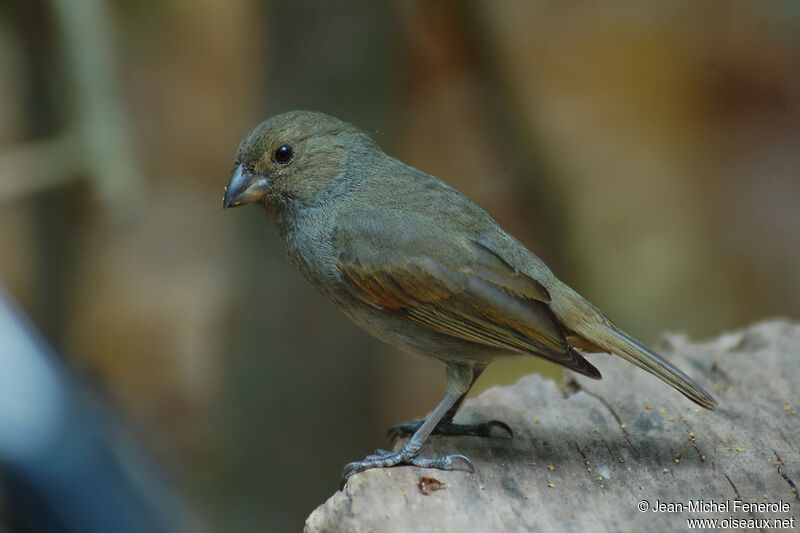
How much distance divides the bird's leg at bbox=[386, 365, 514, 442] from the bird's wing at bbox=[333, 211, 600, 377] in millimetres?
384

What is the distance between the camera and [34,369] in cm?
482

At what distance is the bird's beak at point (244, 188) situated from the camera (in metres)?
3.59

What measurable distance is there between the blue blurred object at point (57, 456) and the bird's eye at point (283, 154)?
208 cm

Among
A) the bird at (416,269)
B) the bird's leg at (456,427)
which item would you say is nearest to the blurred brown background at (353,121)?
the bird's leg at (456,427)

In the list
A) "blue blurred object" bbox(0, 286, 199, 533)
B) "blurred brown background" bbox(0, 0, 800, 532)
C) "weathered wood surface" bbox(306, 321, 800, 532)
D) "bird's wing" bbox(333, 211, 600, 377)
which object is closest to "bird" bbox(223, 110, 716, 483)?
"bird's wing" bbox(333, 211, 600, 377)

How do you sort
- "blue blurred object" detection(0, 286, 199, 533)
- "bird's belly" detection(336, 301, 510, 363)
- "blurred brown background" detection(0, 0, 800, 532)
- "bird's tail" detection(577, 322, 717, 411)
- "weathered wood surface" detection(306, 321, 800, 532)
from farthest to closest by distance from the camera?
1. "blurred brown background" detection(0, 0, 800, 532)
2. "blue blurred object" detection(0, 286, 199, 533)
3. "bird's belly" detection(336, 301, 510, 363)
4. "bird's tail" detection(577, 322, 717, 411)
5. "weathered wood surface" detection(306, 321, 800, 532)

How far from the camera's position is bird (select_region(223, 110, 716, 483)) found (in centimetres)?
328

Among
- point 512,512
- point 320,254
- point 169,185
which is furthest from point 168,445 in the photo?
point 512,512

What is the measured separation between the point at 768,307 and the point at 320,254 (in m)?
7.11

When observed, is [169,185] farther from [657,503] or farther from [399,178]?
[657,503]

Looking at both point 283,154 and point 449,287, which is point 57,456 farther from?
point 449,287

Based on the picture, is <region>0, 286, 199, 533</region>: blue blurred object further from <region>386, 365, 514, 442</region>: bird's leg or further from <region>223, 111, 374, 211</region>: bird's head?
<region>223, 111, 374, 211</region>: bird's head

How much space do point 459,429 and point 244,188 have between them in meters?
1.30

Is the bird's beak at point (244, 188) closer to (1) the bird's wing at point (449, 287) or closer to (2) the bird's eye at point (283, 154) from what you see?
(2) the bird's eye at point (283, 154)
